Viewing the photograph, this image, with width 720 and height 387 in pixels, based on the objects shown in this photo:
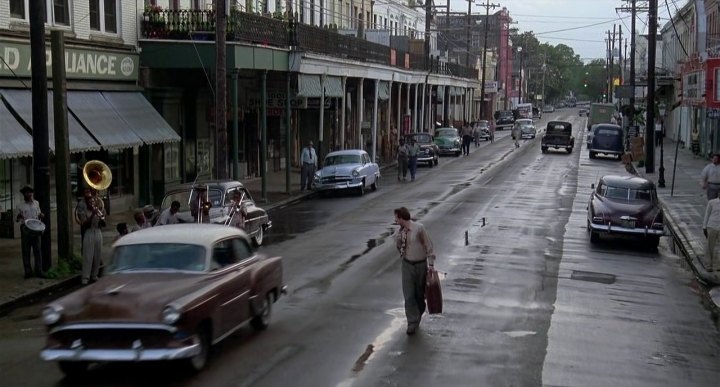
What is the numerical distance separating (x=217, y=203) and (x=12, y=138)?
→ 4.39 metres

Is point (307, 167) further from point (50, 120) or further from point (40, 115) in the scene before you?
point (40, 115)

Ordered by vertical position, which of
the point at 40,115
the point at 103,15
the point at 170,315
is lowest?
the point at 170,315

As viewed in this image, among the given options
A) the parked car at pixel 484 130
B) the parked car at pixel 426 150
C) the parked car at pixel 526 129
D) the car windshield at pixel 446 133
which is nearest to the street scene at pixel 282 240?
the parked car at pixel 426 150

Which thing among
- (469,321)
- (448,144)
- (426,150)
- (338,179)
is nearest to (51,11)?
(338,179)

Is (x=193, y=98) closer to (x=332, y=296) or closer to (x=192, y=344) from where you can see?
(x=332, y=296)

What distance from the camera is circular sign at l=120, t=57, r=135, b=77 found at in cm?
2630

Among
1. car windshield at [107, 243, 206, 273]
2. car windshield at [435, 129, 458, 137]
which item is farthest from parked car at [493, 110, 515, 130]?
car windshield at [107, 243, 206, 273]

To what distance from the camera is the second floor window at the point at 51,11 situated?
Result: 2166cm

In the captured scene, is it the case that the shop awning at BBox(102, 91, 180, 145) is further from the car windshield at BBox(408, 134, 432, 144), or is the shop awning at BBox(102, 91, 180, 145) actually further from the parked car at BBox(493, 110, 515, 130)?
the parked car at BBox(493, 110, 515, 130)

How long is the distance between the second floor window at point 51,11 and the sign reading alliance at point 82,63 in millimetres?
793

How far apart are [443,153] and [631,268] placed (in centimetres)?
4049

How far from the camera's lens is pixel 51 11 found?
75.8 feet

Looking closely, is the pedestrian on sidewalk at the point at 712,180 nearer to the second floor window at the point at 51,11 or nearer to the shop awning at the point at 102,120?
the shop awning at the point at 102,120

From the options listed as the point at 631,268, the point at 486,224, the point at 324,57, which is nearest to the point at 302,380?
the point at 631,268
